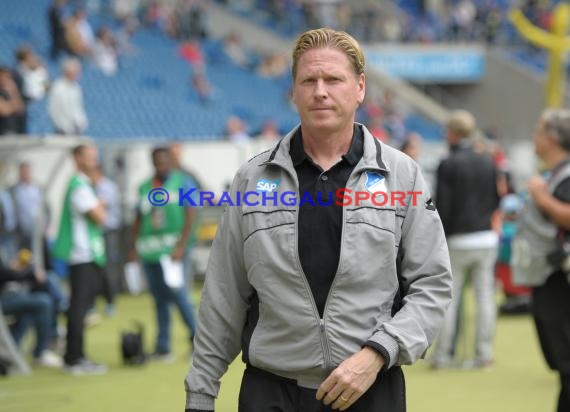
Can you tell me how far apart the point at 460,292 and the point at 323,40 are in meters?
6.11

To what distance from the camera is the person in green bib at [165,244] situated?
9781 mm

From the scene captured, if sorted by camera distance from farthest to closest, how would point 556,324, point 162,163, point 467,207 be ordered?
1. point 162,163
2. point 467,207
3. point 556,324

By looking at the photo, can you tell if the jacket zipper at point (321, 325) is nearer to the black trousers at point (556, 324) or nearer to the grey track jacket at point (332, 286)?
the grey track jacket at point (332, 286)

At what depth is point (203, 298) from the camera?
12.0 ft

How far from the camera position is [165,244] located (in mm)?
9852

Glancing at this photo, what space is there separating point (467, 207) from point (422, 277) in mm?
5592

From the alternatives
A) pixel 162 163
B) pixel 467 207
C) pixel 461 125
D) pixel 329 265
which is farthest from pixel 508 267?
pixel 329 265

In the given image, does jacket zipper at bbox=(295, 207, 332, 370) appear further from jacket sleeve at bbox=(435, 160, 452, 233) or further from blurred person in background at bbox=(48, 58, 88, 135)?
blurred person in background at bbox=(48, 58, 88, 135)

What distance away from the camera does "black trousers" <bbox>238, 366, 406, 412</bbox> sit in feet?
11.3

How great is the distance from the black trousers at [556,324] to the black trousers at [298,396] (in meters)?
2.21

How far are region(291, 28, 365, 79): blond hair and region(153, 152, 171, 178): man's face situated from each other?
640 cm

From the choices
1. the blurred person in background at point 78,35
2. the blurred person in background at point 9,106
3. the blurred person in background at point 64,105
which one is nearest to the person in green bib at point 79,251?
the blurred person in background at point 9,106

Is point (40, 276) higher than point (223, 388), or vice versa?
point (40, 276)

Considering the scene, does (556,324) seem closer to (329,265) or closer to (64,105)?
(329,265)
